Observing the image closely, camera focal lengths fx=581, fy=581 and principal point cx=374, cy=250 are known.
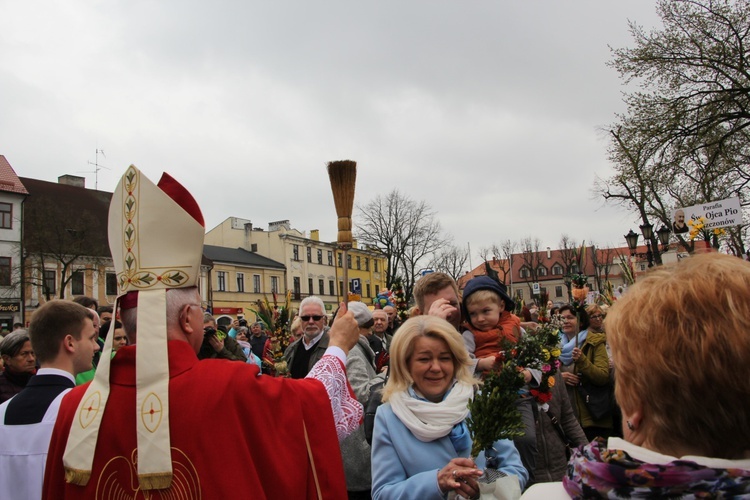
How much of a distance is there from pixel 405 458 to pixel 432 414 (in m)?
0.26

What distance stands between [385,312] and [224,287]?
48.7 m

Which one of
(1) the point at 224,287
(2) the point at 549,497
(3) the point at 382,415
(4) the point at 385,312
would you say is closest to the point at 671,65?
(4) the point at 385,312

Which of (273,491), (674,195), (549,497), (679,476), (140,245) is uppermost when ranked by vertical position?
(674,195)

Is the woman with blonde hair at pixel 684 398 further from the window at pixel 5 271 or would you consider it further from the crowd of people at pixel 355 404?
the window at pixel 5 271

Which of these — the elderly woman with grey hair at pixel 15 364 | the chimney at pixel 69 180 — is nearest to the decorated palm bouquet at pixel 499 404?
the elderly woman with grey hair at pixel 15 364

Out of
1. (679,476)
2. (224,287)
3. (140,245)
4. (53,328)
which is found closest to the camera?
(679,476)

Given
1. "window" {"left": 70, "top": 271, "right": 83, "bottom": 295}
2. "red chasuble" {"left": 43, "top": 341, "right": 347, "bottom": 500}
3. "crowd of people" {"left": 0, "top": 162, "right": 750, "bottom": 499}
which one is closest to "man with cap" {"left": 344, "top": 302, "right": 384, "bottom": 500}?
"crowd of people" {"left": 0, "top": 162, "right": 750, "bottom": 499}

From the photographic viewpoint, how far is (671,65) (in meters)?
18.6

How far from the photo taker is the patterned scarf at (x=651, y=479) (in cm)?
115

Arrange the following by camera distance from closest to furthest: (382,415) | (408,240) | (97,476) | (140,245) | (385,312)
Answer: (97,476) → (140,245) → (382,415) → (385,312) → (408,240)

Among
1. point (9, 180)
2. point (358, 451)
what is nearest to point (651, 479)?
point (358, 451)

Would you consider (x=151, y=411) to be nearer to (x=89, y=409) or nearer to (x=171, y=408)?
(x=171, y=408)

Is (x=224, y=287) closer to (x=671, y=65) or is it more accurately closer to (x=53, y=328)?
(x=671, y=65)

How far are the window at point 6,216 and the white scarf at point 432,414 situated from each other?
142 feet
